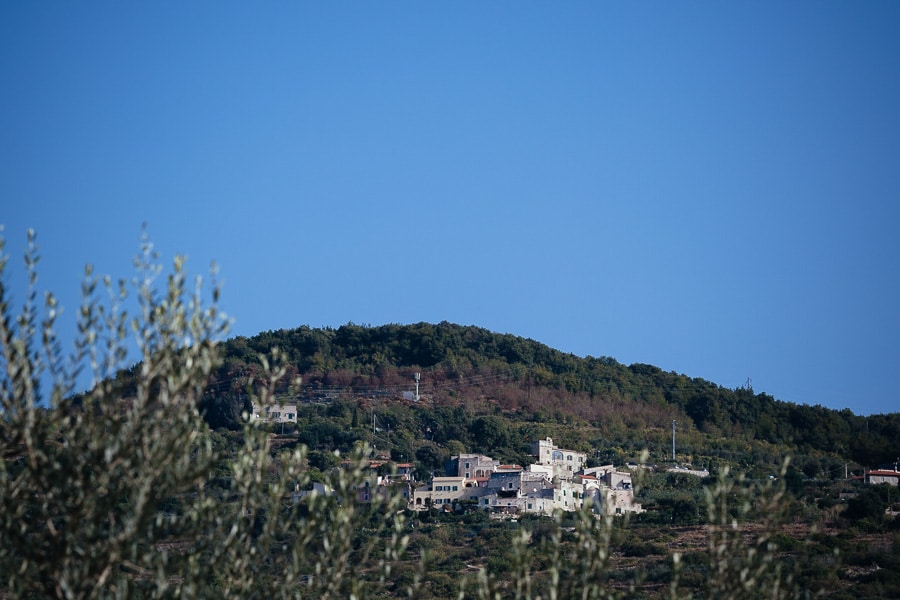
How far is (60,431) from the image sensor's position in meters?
9.31

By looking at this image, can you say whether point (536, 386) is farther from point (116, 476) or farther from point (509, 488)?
point (116, 476)

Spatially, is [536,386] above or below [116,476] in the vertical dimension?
above

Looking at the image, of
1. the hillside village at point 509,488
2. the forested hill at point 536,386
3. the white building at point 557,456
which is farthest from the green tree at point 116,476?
the forested hill at point 536,386

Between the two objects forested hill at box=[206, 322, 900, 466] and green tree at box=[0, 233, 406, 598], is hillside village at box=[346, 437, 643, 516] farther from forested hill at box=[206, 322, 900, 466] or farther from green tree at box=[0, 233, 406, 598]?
green tree at box=[0, 233, 406, 598]

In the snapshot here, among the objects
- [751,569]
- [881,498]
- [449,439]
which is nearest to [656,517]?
[881,498]

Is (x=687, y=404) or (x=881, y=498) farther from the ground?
(x=687, y=404)

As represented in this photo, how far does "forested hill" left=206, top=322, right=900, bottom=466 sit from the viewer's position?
6988 centimetres

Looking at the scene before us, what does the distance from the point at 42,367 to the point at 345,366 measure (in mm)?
70332

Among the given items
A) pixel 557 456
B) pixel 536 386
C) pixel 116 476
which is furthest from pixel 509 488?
pixel 116 476

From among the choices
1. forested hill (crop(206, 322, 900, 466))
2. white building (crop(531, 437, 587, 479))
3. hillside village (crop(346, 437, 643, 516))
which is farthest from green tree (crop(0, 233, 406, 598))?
forested hill (crop(206, 322, 900, 466))

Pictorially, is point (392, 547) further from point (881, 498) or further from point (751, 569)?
point (881, 498)

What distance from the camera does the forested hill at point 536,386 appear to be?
229ft

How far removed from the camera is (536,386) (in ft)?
254

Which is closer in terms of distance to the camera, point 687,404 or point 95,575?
point 95,575
